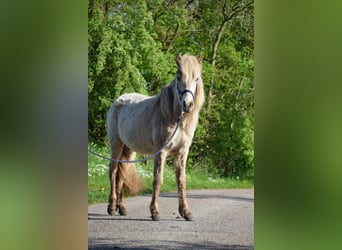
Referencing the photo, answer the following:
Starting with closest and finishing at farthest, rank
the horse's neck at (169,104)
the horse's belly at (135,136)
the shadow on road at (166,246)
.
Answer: the shadow on road at (166,246)
the horse's neck at (169,104)
the horse's belly at (135,136)

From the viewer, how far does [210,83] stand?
13.3 ft

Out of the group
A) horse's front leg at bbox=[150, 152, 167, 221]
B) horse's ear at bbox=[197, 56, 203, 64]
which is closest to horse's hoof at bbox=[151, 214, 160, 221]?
horse's front leg at bbox=[150, 152, 167, 221]

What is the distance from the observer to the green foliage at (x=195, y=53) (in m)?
4.00

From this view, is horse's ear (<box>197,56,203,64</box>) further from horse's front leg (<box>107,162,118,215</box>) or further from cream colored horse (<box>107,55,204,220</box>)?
horse's front leg (<box>107,162,118,215</box>)

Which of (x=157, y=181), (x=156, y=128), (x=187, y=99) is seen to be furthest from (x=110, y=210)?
(x=187, y=99)

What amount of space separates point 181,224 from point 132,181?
0.49 meters

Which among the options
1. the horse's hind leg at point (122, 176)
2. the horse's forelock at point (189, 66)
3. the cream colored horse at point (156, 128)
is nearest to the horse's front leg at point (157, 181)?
the cream colored horse at point (156, 128)

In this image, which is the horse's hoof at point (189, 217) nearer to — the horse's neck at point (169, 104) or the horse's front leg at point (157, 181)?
the horse's front leg at point (157, 181)

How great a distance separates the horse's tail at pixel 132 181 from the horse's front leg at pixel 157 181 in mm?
112

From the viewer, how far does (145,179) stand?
4.21 meters

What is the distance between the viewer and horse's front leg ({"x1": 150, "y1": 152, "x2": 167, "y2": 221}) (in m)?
4.12
